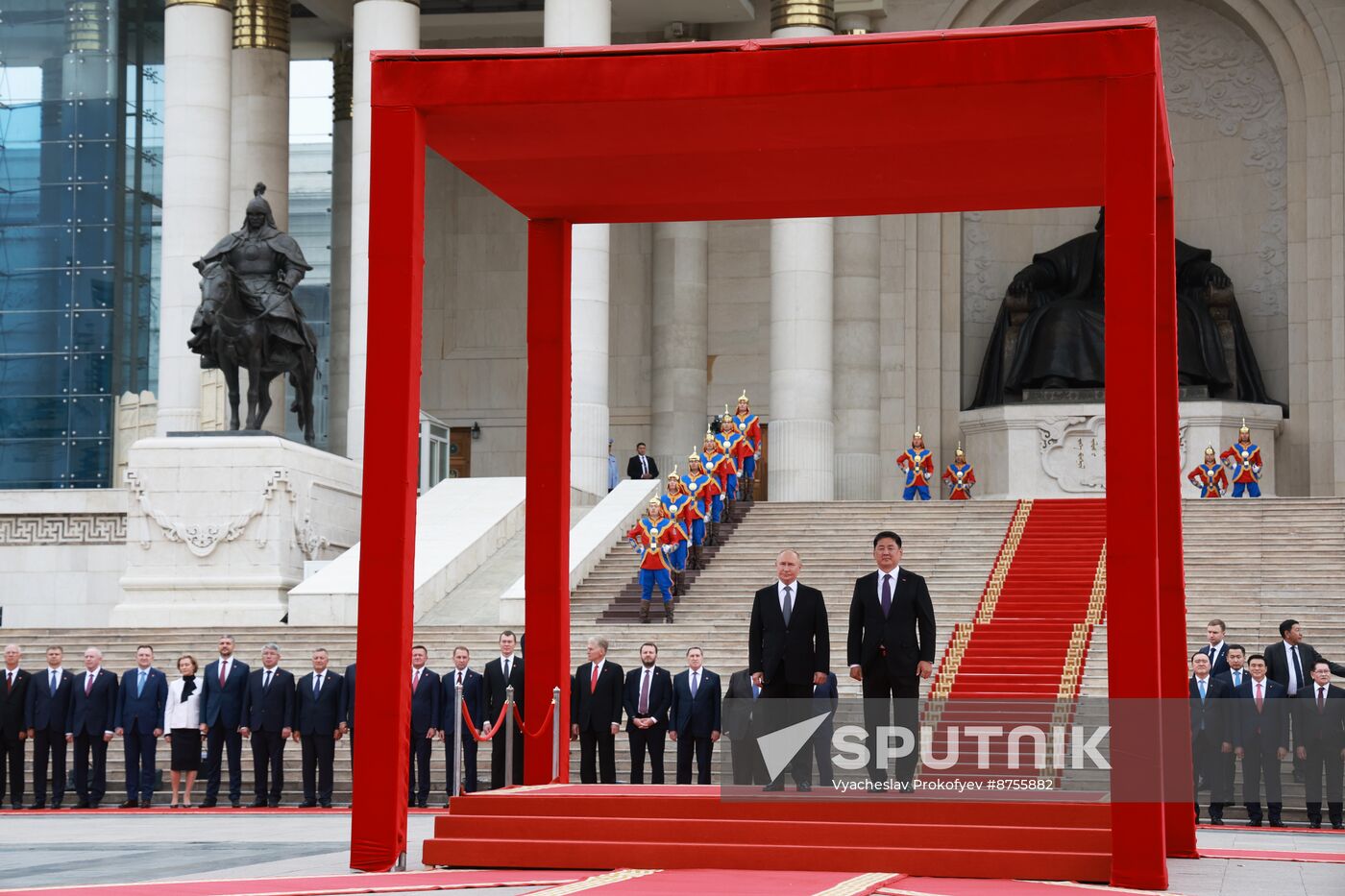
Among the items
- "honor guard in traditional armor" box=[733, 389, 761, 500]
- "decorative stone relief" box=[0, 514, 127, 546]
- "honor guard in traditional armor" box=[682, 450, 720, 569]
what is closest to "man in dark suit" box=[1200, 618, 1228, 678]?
"honor guard in traditional armor" box=[682, 450, 720, 569]

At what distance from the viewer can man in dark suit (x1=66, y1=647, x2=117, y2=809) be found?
688 inches

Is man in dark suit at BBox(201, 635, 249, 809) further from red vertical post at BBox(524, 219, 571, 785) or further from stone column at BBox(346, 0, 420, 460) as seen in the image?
stone column at BBox(346, 0, 420, 460)

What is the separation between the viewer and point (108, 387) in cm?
3631

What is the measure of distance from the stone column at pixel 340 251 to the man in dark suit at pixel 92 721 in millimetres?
18337

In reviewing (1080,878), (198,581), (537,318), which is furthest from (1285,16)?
(1080,878)

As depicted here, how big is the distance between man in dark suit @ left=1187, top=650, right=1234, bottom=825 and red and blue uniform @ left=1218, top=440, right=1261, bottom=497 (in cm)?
1302

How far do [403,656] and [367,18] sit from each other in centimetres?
2161

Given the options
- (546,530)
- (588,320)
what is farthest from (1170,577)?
(588,320)

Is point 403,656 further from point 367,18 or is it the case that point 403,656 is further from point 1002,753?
point 367,18

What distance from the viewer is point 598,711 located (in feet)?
53.3

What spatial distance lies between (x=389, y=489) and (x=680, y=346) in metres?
25.0

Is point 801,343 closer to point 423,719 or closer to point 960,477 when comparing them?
point 960,477

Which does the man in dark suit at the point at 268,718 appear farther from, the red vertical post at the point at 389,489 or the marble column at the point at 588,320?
the marble column at the point at 588,320

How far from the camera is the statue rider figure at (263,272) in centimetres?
2403
